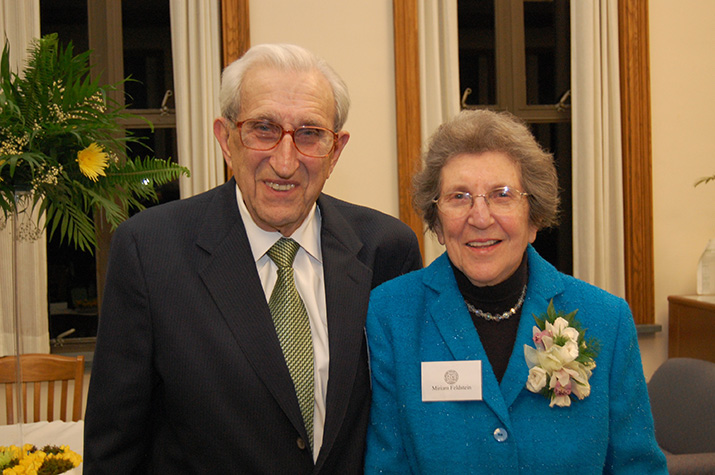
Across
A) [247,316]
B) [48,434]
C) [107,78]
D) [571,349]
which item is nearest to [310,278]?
[247,316]

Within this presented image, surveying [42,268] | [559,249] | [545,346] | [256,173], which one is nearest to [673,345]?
[559,249]

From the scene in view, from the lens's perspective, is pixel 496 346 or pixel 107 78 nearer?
pixel 496 346

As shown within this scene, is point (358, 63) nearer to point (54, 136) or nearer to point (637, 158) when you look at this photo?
point (637, 158)

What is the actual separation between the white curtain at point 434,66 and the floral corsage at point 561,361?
2640mm

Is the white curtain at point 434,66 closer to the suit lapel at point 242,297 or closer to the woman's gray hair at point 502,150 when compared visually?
the woman's gray hair at point 502,150

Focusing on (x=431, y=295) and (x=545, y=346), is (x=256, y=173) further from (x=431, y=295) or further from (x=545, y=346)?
(x=545, y=346)

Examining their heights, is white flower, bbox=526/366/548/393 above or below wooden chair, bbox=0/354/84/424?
above

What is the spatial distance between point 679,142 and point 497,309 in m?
3.59

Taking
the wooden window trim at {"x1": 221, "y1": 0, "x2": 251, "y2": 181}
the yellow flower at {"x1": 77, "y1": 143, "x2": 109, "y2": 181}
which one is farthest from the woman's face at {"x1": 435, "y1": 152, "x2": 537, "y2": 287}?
the wooden window trim at {"x1": 221, "y1": 0, "x2": 251, "y2": 181}

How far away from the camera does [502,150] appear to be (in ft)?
5.11

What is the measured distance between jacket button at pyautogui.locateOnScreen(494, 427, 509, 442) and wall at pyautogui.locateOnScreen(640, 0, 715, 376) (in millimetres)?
3461

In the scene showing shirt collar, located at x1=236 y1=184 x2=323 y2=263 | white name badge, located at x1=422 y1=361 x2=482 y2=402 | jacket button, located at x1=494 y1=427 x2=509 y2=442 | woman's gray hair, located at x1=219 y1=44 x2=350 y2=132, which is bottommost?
jacket button, located at x1=494 y1=427 x2=509 y2=442

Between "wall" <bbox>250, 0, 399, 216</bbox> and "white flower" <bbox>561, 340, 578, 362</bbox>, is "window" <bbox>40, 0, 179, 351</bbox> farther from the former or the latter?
"white flower" <bbox>561, 340, 578, 362</bbox>

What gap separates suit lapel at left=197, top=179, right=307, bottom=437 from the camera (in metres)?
1.44
